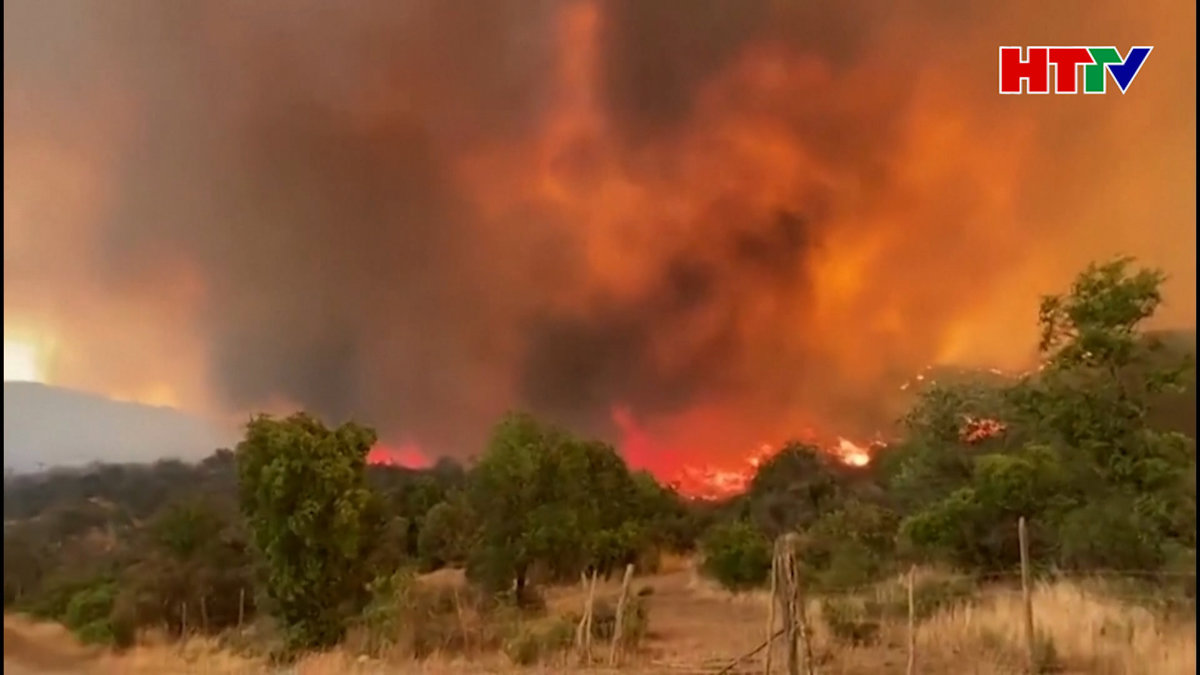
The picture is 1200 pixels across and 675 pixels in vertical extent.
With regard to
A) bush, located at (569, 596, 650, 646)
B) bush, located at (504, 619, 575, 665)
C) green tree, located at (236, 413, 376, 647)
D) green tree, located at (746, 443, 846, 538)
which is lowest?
bush, located at (504, 619, 575, 665)

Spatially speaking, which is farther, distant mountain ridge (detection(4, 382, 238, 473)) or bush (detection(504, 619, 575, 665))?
distant mountain ridge (detection(4, 382, 238, 473))

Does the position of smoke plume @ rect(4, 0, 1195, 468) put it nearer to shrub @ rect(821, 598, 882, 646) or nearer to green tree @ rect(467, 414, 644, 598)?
green tree @ rect(467, 414, 644, 598)

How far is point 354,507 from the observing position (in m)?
9.49

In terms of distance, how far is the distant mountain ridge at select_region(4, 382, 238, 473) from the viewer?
9523 mm

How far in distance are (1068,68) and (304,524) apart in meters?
8.88

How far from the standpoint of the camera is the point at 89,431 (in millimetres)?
9875

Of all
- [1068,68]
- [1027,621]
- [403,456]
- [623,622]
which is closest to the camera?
[1027,621]

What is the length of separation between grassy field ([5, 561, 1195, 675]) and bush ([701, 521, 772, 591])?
80cm

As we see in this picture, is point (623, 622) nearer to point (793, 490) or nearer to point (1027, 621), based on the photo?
point (793, 490)

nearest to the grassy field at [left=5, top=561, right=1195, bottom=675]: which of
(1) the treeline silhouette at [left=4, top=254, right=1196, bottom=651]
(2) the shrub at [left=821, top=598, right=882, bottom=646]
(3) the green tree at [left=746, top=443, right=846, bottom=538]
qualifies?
(2) the shrub at [left=821, top=598, right=882, bottom=646]


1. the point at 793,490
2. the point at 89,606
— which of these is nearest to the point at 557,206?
the point at 793,490

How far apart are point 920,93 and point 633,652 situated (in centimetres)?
653

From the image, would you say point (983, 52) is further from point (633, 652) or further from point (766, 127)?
point (633, 652)

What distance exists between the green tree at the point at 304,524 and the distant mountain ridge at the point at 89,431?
715mm
